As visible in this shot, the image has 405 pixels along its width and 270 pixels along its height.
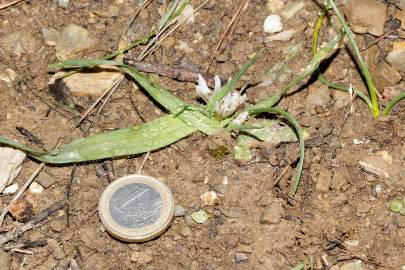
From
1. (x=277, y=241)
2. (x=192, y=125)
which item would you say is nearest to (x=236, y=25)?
(x=192, y=125)

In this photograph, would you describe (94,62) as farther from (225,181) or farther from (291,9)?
(291,9)

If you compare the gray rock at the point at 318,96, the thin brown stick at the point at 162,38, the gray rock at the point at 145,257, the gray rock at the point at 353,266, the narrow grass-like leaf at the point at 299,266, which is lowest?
the gray rock at the point at 353,266

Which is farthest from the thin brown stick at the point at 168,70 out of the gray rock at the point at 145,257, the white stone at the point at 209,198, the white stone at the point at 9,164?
Answer: the gray rock at the point at 145,257

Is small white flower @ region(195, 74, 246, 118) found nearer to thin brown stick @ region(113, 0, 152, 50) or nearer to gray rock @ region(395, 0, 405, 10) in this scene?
thin brown stick @ region(113, 0, 152, 50)

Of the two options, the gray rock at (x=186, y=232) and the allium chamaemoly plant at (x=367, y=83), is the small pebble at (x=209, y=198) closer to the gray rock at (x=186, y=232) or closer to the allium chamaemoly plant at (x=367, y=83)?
the gray rock at (x=186, y=232)

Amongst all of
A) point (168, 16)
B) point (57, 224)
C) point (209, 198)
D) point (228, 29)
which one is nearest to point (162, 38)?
point (168, 16)

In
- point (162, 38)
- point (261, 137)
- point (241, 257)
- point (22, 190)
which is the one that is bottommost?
point (241, 257)

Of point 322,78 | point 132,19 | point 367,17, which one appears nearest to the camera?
point 322,78
